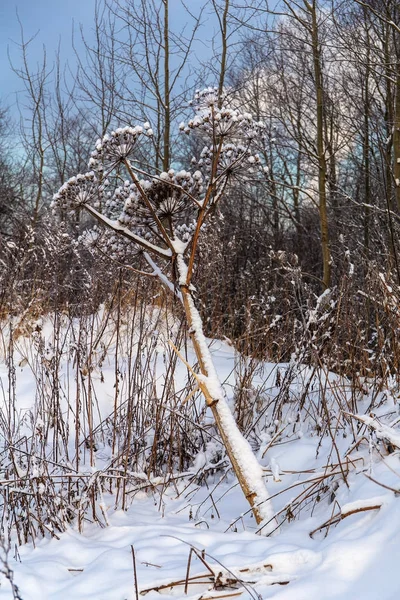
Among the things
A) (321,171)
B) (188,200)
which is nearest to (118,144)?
(188,200)

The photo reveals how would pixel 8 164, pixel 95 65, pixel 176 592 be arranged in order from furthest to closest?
1. pixel 8 164
2. pixel 95 65
3. pixel 176 592

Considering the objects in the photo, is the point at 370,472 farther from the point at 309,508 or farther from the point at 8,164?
the point at 8,164

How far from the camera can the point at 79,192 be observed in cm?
265

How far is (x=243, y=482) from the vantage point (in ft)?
7.32

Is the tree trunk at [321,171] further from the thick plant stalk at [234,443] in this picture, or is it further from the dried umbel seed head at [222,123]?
the thick plant stalk at [234,443]

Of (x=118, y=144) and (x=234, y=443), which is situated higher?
(x=118, y=144)

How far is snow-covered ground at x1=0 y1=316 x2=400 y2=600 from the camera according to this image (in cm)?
160

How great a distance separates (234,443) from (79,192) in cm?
146

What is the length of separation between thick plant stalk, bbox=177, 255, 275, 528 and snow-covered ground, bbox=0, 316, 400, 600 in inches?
3.7

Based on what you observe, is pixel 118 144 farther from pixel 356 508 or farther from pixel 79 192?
pixel 356 508

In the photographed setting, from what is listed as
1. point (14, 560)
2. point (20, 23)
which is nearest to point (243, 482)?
point (14, 560)

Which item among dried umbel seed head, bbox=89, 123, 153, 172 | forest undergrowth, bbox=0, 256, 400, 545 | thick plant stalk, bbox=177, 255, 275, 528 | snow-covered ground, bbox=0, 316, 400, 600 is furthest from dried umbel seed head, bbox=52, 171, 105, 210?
snow-covered ground, bbox=0, 316, 400, 600

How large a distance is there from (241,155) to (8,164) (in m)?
18.9

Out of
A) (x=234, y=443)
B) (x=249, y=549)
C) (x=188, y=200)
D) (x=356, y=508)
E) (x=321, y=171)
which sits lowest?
(x=249, y=549)
